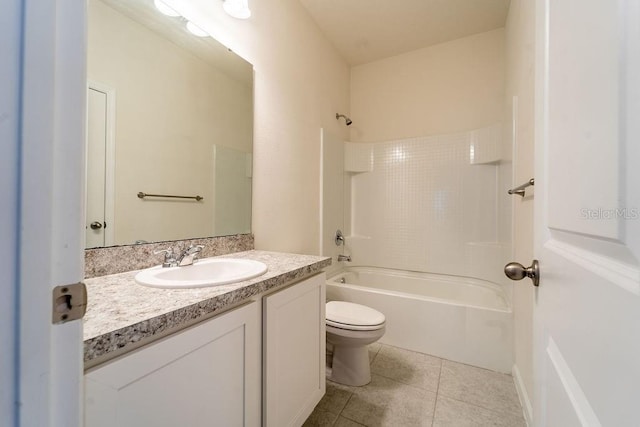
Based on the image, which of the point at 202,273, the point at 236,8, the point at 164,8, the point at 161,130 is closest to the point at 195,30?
the point at 164,8

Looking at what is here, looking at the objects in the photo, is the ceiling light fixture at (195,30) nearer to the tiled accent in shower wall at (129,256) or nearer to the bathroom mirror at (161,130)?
the bathroom mirror at (161,130)

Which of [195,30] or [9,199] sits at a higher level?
[195,30]

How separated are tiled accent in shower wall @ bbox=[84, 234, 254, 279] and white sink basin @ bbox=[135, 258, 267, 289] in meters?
0.05

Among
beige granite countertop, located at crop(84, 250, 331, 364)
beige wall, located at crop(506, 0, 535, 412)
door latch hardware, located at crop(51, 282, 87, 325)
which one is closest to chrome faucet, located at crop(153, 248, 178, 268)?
beige granite countertop, located at crop(84, 250, 331, 364)

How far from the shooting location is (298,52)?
193 cm

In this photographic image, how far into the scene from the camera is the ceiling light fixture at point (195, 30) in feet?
3.86

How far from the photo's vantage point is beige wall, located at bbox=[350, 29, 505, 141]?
2246mm

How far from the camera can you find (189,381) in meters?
0.64

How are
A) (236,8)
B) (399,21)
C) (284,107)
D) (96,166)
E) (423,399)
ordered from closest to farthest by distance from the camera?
(96,166) < (236,8) < (423,399) < (284,107) < (399,21)

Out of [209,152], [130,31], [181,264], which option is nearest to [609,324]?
[181,264]

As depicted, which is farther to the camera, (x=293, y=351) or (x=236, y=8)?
(x=236, y=8)

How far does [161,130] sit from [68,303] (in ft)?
3.19

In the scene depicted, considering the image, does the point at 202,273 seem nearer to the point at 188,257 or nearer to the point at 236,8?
the point at 188,257

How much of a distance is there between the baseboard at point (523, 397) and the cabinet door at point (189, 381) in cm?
132
